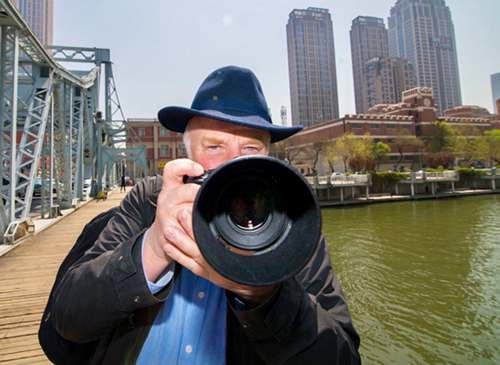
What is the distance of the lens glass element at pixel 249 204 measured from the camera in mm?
710

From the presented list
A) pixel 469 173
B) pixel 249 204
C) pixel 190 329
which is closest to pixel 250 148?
pixel 249 204

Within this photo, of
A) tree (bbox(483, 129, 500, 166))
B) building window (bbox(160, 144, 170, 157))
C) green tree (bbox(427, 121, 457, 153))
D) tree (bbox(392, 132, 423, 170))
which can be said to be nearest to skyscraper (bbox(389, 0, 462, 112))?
green tree (bbox(427, 121, 457, 153))

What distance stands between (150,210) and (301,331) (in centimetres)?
58

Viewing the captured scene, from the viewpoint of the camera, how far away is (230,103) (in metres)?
1.02

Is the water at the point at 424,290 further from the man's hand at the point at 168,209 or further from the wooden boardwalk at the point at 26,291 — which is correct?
the man's hand at the point at 168,209

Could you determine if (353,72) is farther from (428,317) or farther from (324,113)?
(428,317)

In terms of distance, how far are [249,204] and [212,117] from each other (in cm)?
36

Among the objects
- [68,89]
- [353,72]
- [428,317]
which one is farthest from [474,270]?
[353,72]

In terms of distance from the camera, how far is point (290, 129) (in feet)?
3.72

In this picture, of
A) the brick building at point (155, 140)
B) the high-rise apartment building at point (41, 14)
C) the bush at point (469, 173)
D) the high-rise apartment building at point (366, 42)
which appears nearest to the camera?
the bush at point (469, 173)

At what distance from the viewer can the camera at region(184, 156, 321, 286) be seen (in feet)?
2.06

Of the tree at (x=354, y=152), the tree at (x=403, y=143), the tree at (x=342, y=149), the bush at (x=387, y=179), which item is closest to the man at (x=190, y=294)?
the bush at (x=387, y=179)

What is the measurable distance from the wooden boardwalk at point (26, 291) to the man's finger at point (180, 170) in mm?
2219

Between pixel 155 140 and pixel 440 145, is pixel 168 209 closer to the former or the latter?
pixel 155 140
